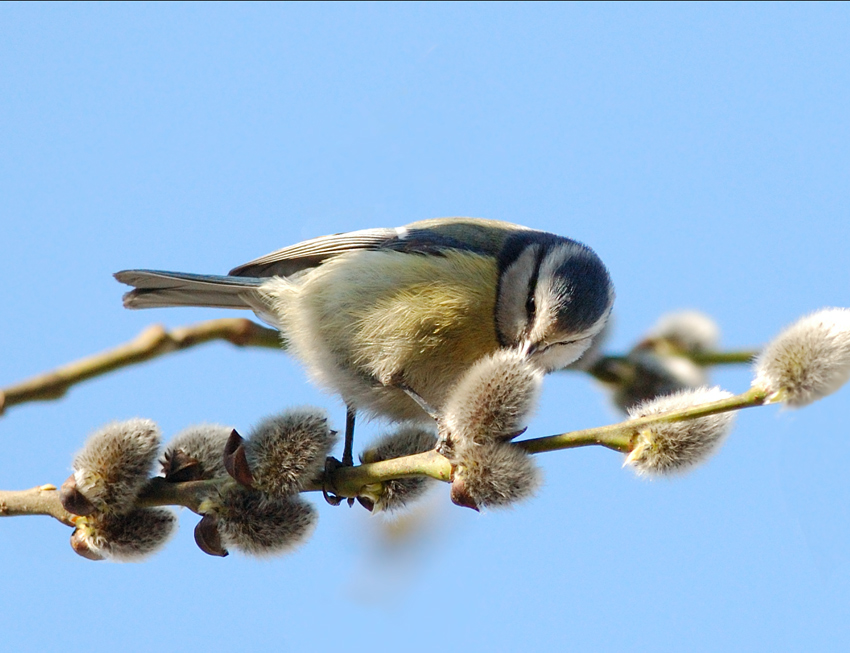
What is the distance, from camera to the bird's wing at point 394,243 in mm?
3465

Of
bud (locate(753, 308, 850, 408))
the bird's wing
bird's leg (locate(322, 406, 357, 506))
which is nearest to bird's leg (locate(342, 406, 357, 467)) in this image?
bird's leg (locate(322, 406, 357, 506))

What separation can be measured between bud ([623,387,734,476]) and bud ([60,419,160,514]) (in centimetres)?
128

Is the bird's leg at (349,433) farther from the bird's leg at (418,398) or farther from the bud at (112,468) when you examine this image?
the bud at (112,468)

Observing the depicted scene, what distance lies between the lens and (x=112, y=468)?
225cm

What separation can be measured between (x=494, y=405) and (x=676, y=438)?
42cm

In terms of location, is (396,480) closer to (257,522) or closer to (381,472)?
(381,472)

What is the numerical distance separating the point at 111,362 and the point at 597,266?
175cm

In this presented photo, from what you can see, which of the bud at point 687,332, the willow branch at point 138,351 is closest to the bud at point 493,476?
the willow branch at point 138,351

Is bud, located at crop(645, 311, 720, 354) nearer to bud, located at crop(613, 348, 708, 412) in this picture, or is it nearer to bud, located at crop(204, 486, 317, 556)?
bud, located at crop(613, 348, 708, 412)

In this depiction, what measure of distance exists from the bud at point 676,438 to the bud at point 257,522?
93cm

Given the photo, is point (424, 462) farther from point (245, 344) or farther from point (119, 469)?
point (245, 344)

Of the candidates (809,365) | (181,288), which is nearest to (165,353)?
(181,288)

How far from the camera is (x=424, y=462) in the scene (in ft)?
6.86

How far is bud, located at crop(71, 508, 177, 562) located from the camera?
2289mm
